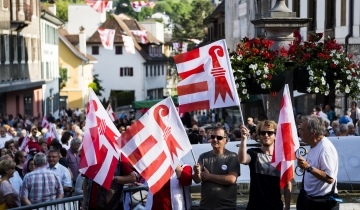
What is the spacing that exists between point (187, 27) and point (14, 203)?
108 metres

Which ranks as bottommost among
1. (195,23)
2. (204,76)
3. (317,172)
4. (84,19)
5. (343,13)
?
(317,172)

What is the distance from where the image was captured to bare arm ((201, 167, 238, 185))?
9086 mm

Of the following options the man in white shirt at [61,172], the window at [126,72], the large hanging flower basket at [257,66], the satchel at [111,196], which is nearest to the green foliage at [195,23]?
the window at [126,72]

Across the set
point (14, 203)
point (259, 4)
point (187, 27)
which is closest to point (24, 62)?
point (259, 4)

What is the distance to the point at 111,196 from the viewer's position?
1029 cm

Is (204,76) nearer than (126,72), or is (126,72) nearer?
(204,76)

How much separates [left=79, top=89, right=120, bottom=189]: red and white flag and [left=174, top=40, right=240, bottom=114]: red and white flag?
1005 mm

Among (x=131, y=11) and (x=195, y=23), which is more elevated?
(x=131, y=11)

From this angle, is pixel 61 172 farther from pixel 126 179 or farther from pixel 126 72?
pixel 126 72

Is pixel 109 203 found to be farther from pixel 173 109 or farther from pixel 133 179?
pixel 173 109

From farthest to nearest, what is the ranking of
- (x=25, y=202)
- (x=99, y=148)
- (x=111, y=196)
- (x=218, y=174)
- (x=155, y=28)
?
(x=155, y=28) → (x=25, y=202) → (x=99, y=148) → (x=111, y=196) → (x=218, y=174)

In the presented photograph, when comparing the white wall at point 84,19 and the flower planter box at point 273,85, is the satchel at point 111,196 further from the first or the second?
the white wall at point 84,19

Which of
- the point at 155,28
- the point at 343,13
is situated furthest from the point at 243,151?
the point at 155,28

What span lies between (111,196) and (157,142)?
1.07 meters
